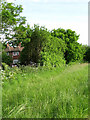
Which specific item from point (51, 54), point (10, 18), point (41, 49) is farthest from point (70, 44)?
point (10, 18)

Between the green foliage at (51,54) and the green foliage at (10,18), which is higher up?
the green foliage at (10,18)

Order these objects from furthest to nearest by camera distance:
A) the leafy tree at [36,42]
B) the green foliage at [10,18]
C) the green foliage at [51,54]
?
1. the leafy tree at [36,42]
2. the green foliage at [51,54]
3. the green foliage at [10,18]

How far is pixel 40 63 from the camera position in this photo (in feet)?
32.8

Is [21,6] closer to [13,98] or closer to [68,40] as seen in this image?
[13,98]

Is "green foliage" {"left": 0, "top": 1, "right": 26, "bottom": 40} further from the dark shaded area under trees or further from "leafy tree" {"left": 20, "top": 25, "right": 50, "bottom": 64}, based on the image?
"leafy tree" {"left": 20, "top": 25, "right": 50, "bottom": 64}

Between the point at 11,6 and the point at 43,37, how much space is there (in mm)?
3402

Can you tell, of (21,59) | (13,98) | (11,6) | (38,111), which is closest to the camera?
(38,111)

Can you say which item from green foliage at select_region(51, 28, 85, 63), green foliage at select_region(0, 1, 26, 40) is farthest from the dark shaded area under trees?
green foliage at select_region(51, 28, 85, 63)

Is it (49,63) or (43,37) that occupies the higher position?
(43,37)

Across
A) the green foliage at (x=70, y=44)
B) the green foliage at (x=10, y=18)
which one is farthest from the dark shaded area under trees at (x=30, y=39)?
the green foliage at (x=70, y=44)

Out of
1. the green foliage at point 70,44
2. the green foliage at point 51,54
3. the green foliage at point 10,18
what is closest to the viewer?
the green foliage at point 10,18

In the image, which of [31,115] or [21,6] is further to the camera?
[21,6]

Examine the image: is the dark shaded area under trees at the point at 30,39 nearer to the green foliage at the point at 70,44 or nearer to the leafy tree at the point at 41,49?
the leafy tree at the point at 41,49

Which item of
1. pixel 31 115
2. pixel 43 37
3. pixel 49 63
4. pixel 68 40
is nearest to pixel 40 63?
pixel 49 63
